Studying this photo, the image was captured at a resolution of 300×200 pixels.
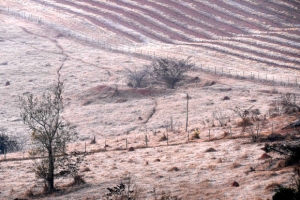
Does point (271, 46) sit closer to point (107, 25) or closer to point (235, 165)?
point (107, 25)

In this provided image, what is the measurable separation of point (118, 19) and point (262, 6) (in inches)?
774

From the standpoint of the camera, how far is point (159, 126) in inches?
1565

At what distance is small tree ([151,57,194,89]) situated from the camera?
2020 inches

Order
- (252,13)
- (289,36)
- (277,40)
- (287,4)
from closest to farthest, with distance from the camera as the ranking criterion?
(277,40) → (289,36) → (252,13) → (287,4)

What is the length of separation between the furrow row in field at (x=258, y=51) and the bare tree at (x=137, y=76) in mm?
13491

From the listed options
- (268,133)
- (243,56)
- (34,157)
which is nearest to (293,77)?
(243,56)

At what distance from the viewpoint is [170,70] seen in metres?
51.5

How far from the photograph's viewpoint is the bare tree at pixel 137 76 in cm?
5083

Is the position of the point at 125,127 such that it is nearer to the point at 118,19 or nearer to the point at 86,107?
the point at 86,107

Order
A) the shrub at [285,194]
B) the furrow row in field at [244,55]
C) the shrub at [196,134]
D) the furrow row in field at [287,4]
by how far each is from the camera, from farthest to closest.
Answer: the furrow row in field at [287,4]
the furrow row in field at [244,55]
the shrub at [196,134]
the shrub at [285,194]

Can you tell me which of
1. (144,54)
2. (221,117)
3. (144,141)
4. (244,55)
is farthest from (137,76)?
(144,141)

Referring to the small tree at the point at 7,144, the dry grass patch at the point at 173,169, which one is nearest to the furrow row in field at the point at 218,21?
the small tree at the point at 7,144

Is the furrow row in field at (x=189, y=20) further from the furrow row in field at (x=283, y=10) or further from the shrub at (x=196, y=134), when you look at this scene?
the shrub at (x=196, y=134)

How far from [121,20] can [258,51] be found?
19728mm
